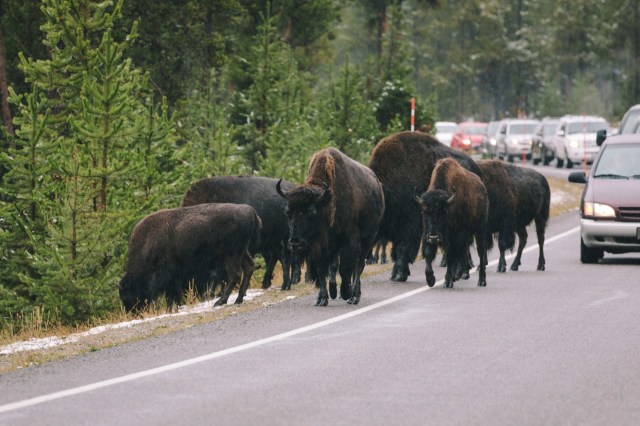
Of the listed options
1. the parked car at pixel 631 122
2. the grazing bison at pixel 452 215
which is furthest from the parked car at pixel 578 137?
the grazing bison at pixel 452 215

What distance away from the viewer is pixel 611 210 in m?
21.1

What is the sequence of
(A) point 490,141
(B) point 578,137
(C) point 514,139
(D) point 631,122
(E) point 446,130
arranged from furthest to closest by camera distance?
(E) point 446,130 < (A) point 490,141 < (C) point 514,139 < (B) point 578,137 < (D) point 631,122

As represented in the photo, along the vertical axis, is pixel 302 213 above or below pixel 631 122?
above

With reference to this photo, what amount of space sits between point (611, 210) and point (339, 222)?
662 centimetres

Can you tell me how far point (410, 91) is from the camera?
1522 inches

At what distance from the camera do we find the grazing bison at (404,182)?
1900cm

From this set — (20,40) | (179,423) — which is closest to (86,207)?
(179,423)

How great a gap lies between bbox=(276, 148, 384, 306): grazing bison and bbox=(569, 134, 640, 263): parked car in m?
5.46

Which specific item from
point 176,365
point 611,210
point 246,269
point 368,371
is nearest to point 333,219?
point 246,269

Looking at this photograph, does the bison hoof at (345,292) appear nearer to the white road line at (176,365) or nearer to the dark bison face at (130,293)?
the white road line at (176,365)

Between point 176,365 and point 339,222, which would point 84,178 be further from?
point 176,365

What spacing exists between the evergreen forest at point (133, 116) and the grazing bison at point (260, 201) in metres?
0.49

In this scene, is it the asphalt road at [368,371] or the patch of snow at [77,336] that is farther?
the patch of snow at [77,336]

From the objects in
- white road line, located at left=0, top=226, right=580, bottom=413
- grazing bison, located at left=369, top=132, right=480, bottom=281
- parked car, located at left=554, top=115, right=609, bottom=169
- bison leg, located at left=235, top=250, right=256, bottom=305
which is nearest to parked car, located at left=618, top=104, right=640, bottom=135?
grazing bison, located at left=369, top=132, right=480, bottom=281
